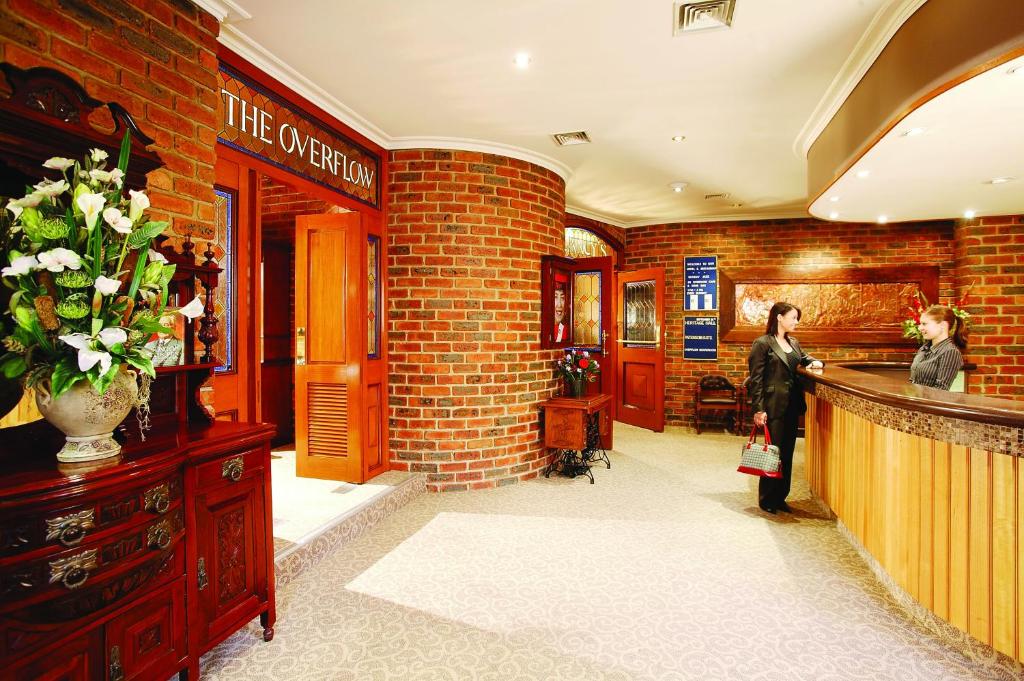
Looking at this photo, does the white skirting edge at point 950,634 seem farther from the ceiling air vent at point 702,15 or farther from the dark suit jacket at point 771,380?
the ceiling air vent at point 702,15

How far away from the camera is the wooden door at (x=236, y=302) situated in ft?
9.47

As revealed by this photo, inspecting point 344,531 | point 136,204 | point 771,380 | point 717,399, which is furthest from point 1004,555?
point 717,399

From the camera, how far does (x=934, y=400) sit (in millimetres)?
2344

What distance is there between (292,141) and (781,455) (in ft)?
13.3

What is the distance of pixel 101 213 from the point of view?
1.56m

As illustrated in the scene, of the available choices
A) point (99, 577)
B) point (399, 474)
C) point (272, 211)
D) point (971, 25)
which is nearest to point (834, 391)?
point (971, 25)

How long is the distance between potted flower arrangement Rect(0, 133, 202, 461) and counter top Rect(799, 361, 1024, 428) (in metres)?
3.01

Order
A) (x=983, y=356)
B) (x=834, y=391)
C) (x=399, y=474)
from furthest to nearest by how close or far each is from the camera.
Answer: (x=983, y=356), (x=399, y=474), (x=834, y=391)

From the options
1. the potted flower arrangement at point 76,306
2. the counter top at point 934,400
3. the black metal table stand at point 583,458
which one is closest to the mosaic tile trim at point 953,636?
the counter top at point 934,400

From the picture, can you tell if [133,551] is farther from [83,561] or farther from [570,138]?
[570,138]

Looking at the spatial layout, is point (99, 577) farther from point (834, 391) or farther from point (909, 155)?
point (909, 155)

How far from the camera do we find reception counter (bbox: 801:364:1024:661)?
2.04 m

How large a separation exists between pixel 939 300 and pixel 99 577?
27.7 ft

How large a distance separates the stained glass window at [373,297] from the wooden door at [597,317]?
242 centimetres
